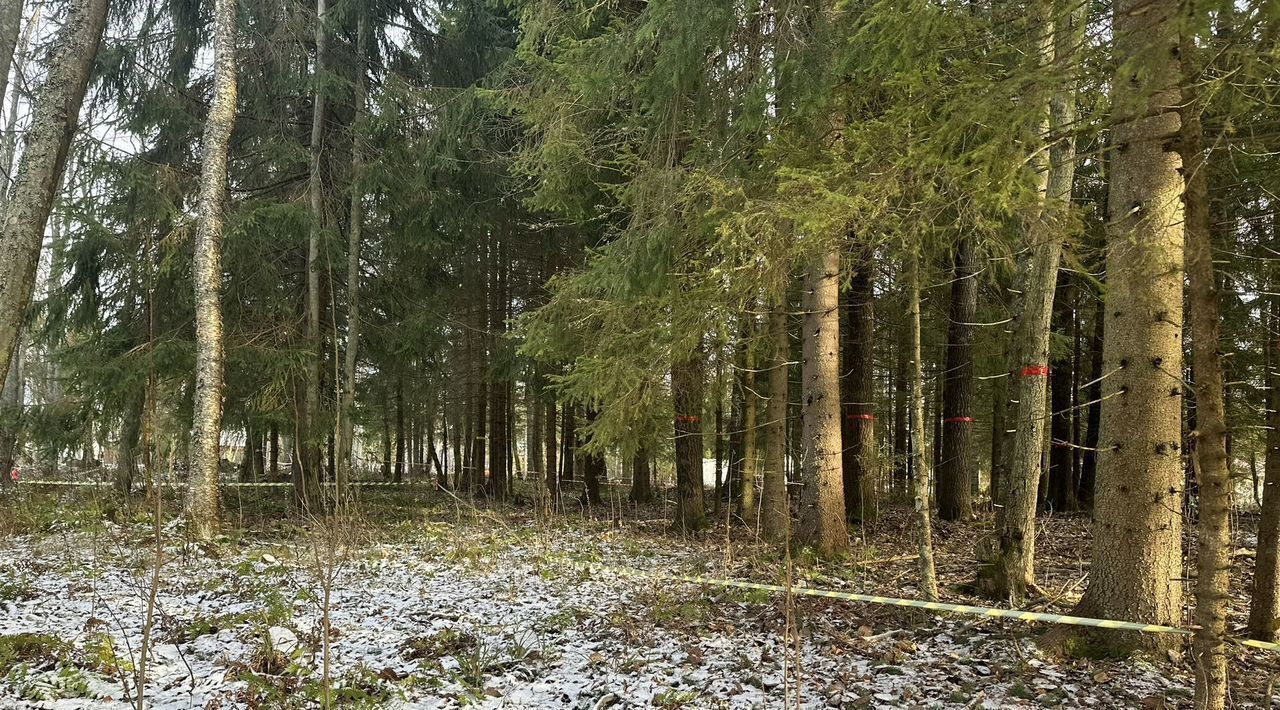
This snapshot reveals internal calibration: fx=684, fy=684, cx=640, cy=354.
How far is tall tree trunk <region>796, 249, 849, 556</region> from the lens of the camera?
736 cm

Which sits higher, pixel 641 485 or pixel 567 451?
pixel 641 485

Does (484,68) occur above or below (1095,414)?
above

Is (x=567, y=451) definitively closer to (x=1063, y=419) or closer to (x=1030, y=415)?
(x=1063, y=419)

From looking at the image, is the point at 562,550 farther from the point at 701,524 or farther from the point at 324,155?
the point at 324,155

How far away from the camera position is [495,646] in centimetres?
464

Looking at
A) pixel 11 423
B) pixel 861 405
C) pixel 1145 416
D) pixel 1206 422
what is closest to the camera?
pixel 1206 422

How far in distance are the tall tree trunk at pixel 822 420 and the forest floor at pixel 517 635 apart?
1.47ft

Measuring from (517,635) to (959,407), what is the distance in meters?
8.22

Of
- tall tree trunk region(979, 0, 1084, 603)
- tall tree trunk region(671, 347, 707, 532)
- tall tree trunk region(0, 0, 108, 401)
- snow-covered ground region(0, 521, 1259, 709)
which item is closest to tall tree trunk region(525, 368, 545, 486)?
tall tree trunk region(671, 347, 707, 532)

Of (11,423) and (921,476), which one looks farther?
(11,423)

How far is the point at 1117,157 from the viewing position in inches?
166

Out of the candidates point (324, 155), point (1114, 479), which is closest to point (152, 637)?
point (1114, 479)

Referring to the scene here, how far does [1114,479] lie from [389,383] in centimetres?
1719

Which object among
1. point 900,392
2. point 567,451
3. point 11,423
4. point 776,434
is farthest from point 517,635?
point 567,451
